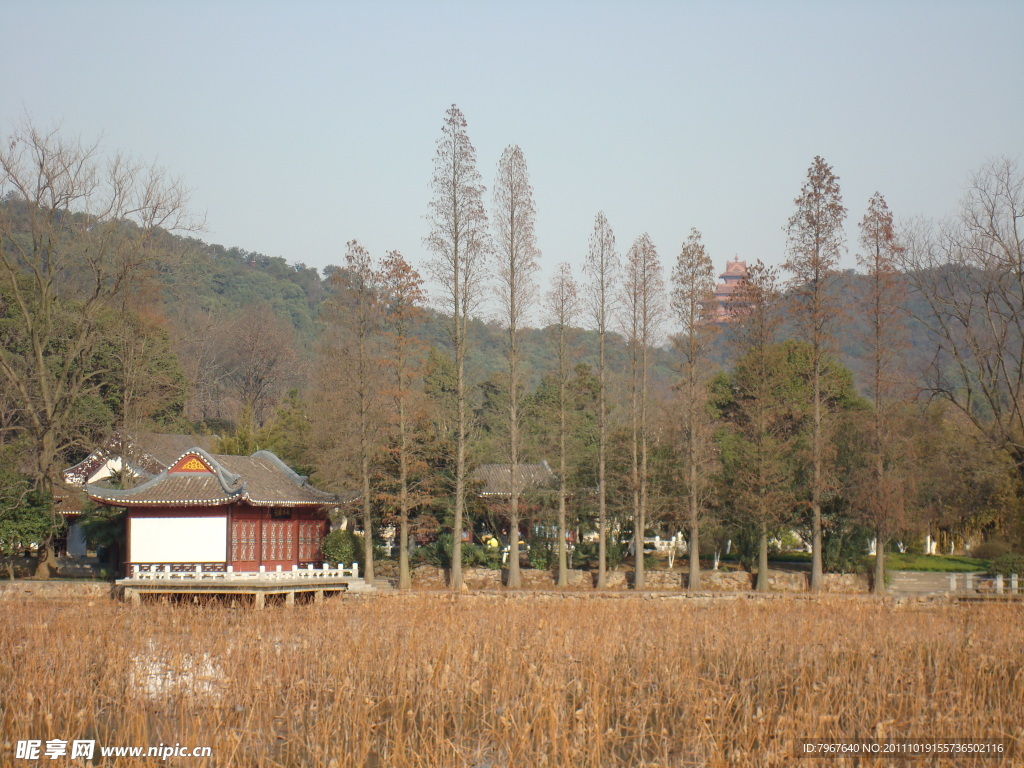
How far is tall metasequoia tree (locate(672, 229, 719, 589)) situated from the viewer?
26234 mm

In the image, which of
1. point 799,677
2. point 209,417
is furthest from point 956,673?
point 209,417

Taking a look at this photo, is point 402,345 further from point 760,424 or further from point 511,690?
point 511,690

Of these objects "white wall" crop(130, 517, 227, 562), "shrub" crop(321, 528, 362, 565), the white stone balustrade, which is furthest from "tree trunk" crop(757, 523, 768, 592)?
"white wall" crop(130, 517, 227, 562)

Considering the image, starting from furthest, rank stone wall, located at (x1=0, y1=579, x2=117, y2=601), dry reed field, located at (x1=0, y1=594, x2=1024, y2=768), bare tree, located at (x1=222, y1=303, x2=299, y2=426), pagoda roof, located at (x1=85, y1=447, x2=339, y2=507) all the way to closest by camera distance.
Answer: bare tree, located at (x1=222, y1=303, x2=299, y2=426), pagoda roof, located at (x1=85, y1=447, x2=339, y2=507), stone wall, located at (x1=0, y1=579, x2=117, y2=601), dry reed field, located at (x1=0, y1=594, x2=1024, y2=768)

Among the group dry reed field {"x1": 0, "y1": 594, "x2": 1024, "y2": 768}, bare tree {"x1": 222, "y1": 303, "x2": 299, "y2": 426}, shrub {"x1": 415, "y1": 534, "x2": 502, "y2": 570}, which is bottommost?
shrub {"x1": 415, "y1": 534, "x2": 502, "y2": 570}

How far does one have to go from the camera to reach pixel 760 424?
26.0 metres

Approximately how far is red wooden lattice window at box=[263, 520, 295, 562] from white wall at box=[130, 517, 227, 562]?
1.24 metres

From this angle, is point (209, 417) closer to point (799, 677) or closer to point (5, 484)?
point (5, 484)

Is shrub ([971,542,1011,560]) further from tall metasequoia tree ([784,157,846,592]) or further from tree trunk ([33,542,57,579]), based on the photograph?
tree trunk ([33,542,57,579])

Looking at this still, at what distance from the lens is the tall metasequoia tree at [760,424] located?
25.7 meters

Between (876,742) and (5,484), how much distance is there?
23.3 meters

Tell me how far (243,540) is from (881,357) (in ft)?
57.4

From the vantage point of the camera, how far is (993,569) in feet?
78.7

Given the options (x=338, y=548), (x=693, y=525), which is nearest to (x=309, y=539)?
(x=338, y=548)
